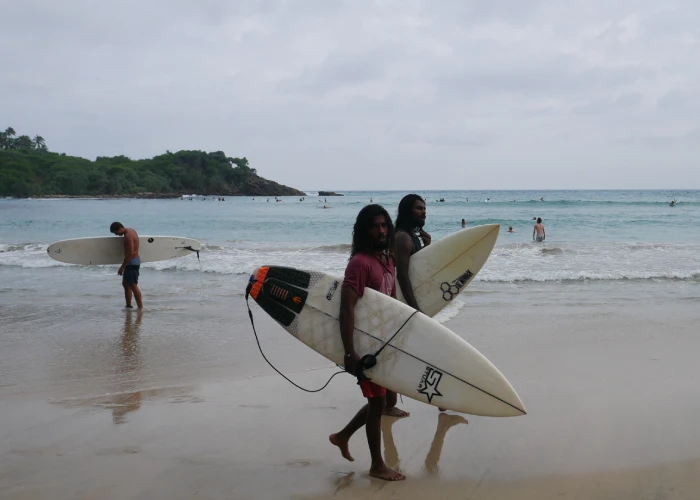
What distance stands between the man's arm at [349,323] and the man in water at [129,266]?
6.49 meters

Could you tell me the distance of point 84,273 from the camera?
12523mm

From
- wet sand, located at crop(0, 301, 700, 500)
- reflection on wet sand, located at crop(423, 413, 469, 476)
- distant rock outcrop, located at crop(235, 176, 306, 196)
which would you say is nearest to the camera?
wet sand, located at crop(0, 301, 700, 500)

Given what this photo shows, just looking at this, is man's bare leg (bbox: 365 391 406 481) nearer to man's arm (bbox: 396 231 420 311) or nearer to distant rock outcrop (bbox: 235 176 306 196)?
man's arm (bbox: 396 231 420 311)

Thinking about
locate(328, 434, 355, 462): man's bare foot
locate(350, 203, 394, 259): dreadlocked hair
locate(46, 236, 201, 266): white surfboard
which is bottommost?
locate(328, 434, 355, 462): man's bare foot

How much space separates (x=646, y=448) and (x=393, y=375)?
5.16 ft

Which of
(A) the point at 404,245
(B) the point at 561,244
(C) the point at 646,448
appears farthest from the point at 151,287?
(B) the point at 561,244

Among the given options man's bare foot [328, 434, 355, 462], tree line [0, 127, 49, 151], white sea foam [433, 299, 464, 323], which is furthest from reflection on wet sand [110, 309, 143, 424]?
tree line [0, 127, 49, 151]

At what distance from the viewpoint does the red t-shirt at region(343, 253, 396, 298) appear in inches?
123

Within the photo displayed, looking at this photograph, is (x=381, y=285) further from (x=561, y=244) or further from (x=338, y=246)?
(x=561, y=244)

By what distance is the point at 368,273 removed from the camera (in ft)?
10.4

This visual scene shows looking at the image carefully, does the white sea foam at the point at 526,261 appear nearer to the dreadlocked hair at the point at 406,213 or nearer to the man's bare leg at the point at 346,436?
the dreadlocked hair at the point at 406,213

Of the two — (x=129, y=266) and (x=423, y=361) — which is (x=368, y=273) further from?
(x=129, y=266)

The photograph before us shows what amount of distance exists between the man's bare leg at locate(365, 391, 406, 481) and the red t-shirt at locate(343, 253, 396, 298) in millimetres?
604

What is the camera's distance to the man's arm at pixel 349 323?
310 centimetres
